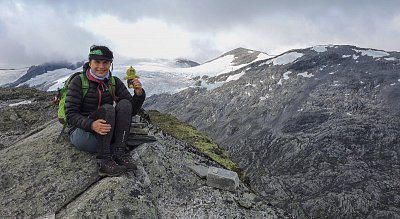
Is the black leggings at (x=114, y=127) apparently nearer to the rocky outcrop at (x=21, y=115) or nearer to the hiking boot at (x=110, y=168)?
the hiking boot at (x=110, y=168)

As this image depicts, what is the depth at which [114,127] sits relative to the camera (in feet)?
26.5

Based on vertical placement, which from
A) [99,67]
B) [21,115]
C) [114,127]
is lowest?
[21,115]

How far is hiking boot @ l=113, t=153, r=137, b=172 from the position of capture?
24.7 feet

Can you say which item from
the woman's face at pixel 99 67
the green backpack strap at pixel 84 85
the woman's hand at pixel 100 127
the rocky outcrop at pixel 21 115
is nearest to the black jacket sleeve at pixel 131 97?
the woman's face at pixel 99 67

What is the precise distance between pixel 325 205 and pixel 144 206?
186m

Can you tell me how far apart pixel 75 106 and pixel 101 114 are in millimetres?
665

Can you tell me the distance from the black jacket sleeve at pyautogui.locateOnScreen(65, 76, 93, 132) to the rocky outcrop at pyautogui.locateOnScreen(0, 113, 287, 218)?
0.92 meters

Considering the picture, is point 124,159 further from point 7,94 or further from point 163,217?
point 7,94

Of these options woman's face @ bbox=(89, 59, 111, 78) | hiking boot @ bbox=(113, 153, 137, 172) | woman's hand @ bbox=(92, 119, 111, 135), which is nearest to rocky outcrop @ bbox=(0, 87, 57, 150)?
woman's face @ bbox=(89, 59, 111, 78)

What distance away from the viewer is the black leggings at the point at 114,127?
25.9 ft

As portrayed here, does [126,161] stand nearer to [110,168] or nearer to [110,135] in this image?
[110,168]

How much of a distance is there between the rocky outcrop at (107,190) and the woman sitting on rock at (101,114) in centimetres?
34

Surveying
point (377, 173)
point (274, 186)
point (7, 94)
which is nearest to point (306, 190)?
point (274, 186)

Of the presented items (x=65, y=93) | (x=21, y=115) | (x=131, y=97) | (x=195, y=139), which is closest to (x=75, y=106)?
(x=65, y=93)
